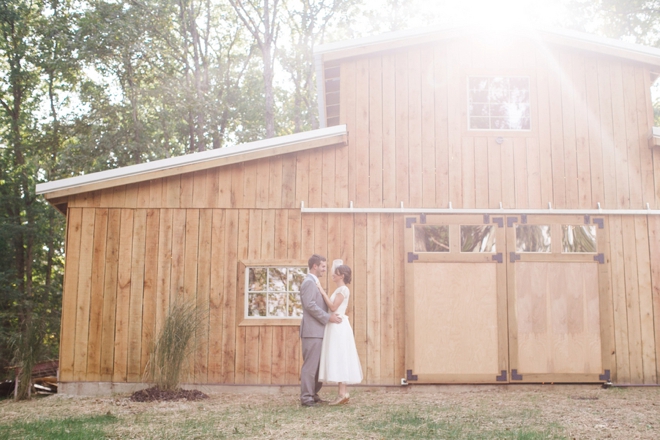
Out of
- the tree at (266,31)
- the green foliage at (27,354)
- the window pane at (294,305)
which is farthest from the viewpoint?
the tree at (266,31)

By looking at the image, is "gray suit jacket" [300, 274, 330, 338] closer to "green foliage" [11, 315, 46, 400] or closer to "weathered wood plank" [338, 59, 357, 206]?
"weathered wood plank" [338, 59, 357, 206]

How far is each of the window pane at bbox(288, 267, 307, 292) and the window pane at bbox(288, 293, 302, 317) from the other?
3.1 inches

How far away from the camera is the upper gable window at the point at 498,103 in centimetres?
941

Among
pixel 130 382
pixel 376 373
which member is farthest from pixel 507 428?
pixel 130 382

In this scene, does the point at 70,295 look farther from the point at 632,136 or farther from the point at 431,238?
the point at 632,136

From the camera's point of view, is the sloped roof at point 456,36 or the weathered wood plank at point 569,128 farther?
the sloped roof at point 456,36

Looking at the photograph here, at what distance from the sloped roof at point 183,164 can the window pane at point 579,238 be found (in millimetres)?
3420

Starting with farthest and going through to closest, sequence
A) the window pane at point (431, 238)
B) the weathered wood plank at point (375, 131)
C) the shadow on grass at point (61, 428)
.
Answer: the weathered wood plank at point (375, 131)
the window pane at point (431, 238)
the shadow on grass at point (61, 428)

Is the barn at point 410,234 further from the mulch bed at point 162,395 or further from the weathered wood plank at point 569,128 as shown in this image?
the mulch bed at point 162,395

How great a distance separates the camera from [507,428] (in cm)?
596

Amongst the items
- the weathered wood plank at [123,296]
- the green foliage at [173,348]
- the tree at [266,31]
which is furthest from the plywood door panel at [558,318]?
the tree at [266,31]

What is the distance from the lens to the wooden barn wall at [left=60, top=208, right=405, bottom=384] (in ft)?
28.9

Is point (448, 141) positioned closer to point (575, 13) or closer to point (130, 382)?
point (130, 382)

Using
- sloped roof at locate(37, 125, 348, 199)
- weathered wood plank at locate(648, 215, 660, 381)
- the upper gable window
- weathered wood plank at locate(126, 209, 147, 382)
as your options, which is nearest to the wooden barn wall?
weathered wood plank at locate(126, 209, 147, 382)
